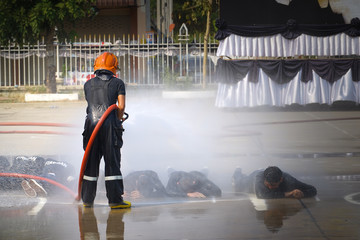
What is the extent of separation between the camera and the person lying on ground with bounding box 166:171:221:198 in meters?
8.51

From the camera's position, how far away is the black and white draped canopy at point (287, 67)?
22.5m

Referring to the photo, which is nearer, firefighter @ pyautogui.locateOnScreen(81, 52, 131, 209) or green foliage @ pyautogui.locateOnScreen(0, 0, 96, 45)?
firefighter @ pyautogui.locateOnScreen(81, 52, 131, 209)

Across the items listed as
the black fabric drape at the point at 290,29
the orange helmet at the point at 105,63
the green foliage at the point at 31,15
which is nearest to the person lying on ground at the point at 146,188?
the orange helmet at the point at 105,63

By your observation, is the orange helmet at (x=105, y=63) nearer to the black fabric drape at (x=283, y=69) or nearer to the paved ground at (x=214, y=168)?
the paved ground at (x=214, y=168)

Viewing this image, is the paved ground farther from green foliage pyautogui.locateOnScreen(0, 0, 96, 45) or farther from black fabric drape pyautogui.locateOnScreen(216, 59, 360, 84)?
green foliage pyautogui.locateOnScreen(0, 0, 96, 45)

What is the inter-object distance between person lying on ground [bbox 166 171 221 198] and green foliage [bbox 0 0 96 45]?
713 inches

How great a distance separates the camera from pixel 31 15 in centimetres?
2569

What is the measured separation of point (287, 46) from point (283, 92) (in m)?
1.47

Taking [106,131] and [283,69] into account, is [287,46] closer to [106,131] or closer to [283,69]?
[283,69]

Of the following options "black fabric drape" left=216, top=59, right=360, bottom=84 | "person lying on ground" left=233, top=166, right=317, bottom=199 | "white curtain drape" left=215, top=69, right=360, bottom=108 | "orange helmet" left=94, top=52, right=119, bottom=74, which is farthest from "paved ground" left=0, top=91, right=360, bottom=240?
"orange helmet" left=94, top=52, right=119, bottom=74

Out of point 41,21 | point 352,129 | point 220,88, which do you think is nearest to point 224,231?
point 352,129

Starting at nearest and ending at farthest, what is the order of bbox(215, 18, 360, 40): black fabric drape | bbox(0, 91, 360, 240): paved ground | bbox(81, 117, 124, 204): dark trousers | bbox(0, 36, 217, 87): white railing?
1. bbox(0, 91, 360, 240): paved ground
2. bbox(81, 117, 124, 204): dark trousers
3. bbox(215, 18, 360, 40): black fabric drape
4. bbox(0, 36, 217, 87): white railing

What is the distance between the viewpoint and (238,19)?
23.2 m

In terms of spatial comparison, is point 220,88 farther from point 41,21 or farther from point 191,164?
point 191,164
